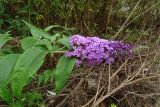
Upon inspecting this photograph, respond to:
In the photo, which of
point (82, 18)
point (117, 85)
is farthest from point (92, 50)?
point (82, 18)

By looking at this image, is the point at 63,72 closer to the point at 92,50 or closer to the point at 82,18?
the point at 92,50

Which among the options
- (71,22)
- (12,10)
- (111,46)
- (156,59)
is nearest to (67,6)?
(71,22)

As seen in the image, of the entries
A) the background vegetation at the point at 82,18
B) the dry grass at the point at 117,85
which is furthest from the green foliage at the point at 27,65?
the background vegetation at the point at 82,18

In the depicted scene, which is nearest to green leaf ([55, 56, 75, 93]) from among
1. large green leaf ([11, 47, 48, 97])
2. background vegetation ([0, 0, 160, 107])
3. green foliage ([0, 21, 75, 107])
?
green foliage ([0, 21, 75, 107])

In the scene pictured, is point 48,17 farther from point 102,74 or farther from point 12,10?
point 102,74

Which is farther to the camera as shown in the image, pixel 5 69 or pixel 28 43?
pixel 28 43

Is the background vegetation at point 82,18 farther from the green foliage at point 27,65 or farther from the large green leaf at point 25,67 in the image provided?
the large green leaf at point 25,67
